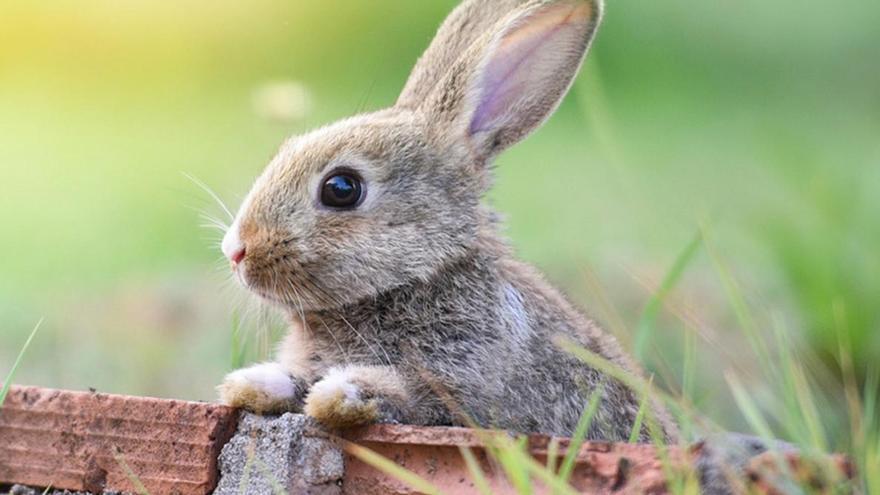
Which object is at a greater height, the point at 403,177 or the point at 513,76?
the point at 513,76

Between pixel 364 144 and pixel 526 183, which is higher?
pixel 526 183

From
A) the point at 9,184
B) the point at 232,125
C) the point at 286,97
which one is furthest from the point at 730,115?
the point at 286,97

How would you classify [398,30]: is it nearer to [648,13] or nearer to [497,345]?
[648,13]

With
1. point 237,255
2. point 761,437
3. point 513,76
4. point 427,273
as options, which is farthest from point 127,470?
point 513,76

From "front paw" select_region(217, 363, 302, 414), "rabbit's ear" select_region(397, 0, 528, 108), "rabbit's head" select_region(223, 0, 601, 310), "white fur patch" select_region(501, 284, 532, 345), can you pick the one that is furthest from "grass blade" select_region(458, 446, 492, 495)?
"rabbit's ear" select_region(397, 0, 528, 108)

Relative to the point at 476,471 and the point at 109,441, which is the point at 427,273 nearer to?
the point at 109,441

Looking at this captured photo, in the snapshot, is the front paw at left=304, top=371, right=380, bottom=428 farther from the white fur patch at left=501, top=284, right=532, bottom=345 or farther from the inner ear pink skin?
the inner ear pink skin
